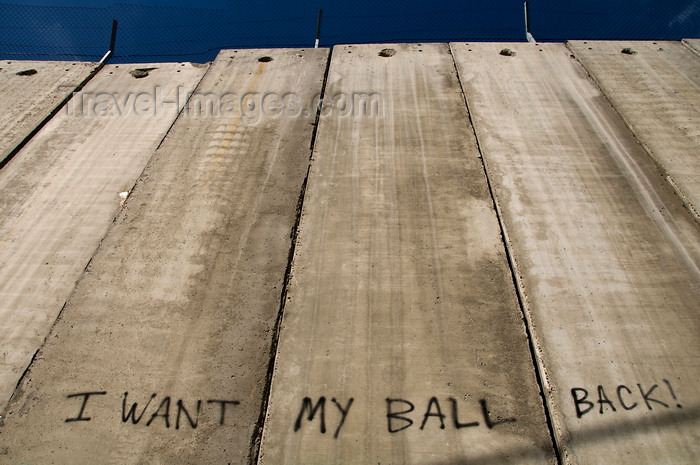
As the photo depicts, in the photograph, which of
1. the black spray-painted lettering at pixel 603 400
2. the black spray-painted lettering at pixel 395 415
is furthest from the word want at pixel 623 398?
the black spray-painted lettering at pixel 395 415

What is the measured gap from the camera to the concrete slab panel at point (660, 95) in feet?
18.2

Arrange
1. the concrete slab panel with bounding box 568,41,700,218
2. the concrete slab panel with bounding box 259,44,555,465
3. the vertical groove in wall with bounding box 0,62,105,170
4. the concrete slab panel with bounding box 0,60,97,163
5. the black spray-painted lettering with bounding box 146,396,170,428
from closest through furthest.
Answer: the concrete slab panel with bounding box 259,44,555,465 → the black spray-painted lettering with bounding box 146,396,170,428 → the concrete slab panel with bounding box 568,41,700,218 → the vertical groove in wall with bounding box 0,62,105,170 → the concrete slab panel with bounding box 0,60,97,163

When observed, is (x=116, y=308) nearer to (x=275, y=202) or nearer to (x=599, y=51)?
(x=275, y=202)

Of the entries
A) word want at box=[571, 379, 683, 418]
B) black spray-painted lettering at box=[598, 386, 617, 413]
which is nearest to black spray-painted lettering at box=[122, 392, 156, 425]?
word want at box=[571, 379, 683, 418]

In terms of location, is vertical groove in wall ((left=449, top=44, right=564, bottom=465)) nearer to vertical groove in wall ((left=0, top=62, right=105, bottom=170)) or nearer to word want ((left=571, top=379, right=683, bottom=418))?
word want ((left=571, top=379, right=683, bottom=418))

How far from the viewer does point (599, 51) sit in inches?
308

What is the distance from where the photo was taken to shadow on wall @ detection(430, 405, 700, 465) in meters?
3.30

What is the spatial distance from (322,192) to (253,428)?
2.86 meters

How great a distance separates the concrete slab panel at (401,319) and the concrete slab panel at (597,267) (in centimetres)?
28

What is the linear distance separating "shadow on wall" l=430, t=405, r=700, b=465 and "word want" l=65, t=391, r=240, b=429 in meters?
1.84

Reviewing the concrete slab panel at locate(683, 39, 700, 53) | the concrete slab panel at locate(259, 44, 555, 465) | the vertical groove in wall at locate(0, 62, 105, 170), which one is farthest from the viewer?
the concrete slab panel at locate(683, 39, 700, 53)

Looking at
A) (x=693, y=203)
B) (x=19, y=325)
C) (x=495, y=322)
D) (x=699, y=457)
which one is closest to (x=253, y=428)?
(x=495, y=322)

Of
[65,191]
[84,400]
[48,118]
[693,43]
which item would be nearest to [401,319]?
[84,400]

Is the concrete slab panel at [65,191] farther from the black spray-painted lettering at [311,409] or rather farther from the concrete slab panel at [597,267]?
the concrete slab panel at [597,267]
